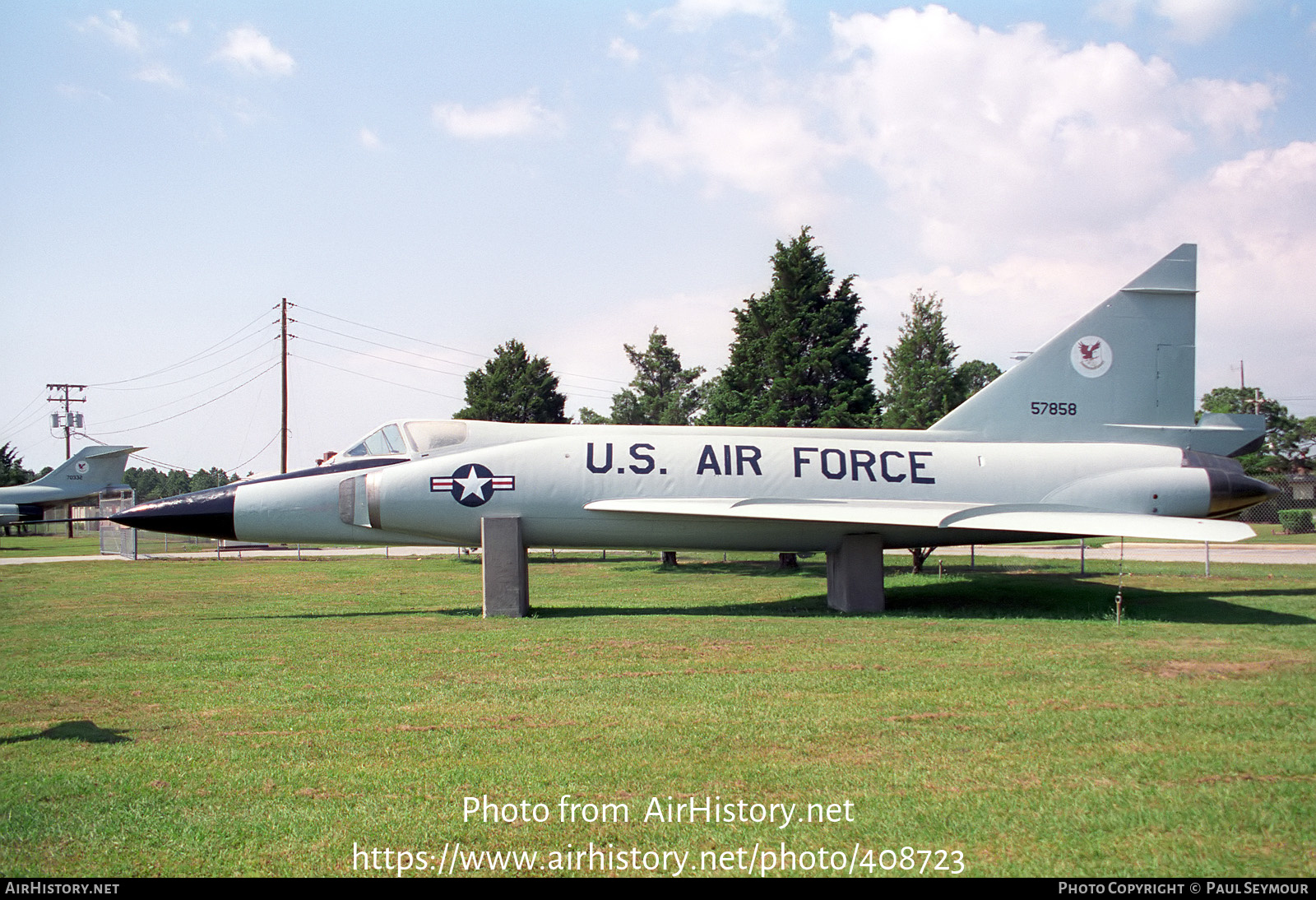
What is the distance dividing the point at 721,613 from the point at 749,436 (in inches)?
114

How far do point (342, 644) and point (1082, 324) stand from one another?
12.7 m

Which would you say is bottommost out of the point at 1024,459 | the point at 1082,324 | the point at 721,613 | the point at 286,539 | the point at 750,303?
the point at 721,613

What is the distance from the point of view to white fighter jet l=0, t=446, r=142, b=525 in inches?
1633

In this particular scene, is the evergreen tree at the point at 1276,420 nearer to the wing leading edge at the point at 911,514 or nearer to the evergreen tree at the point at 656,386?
the evergreen tree at the point at 656,386

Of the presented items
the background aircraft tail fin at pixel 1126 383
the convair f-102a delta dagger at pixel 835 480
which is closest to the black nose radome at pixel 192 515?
the convair f-102a delta dagger at pixel 835 480

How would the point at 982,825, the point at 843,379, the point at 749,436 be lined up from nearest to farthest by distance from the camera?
the point at 982,825 → the point at 749,436 → the point at 843,379

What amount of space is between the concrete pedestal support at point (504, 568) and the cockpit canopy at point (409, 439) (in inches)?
60.3

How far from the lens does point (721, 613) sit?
13.3m

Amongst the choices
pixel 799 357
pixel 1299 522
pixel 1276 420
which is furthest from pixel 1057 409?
pixel 1276 420
